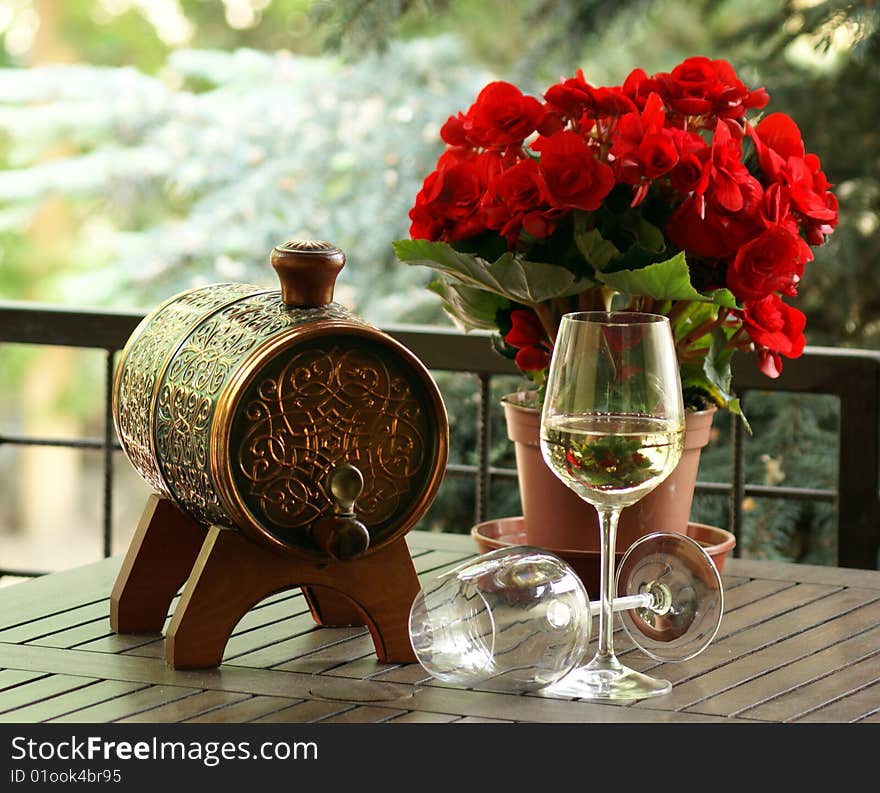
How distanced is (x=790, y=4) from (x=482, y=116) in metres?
2.09

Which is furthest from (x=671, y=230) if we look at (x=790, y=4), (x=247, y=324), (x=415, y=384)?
(x=790, y=4)

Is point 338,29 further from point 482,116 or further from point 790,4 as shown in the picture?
point 482,116

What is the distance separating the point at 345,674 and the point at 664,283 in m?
0.43

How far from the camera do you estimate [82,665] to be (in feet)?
3.71

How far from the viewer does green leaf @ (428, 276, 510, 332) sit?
139cm

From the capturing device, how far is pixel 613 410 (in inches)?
40.0

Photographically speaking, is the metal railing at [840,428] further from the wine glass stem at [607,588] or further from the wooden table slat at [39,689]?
the wooden table slat at [39,689]

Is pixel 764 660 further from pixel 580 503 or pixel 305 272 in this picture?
pixel 305 272

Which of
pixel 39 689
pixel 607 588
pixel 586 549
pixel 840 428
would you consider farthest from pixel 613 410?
pixel 840 428

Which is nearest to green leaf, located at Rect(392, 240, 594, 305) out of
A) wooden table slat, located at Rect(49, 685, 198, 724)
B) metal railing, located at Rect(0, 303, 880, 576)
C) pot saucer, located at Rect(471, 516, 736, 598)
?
pot saucer, located at Rect(471, 516, 736, 598)

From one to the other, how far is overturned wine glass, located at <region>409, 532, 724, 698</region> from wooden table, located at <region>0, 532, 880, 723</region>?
16mm

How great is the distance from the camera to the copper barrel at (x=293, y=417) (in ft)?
3.60

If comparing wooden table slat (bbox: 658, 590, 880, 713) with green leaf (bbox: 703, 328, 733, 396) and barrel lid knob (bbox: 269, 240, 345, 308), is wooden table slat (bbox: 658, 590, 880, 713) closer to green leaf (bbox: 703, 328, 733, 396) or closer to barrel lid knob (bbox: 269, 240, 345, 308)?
green leaf (bbox: 703, 328, 733, 396)

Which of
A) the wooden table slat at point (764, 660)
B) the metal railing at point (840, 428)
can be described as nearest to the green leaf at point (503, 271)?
the wooden table slat at point (764, 660)
